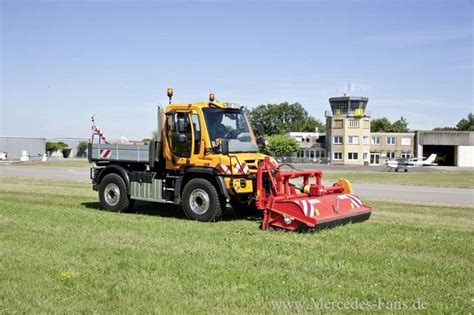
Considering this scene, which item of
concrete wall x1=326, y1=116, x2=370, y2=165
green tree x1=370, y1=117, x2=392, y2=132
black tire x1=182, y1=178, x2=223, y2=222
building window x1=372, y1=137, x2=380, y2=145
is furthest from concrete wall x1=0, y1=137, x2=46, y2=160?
green tree x1=370, y1=117, x2=392, y2=132

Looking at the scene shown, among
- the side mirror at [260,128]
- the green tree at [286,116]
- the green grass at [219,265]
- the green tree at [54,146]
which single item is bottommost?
the green grass at [219,265]

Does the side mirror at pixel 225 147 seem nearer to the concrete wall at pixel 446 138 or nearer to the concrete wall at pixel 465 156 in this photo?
the concrete wall at pixel 465 156

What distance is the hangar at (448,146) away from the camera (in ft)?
321

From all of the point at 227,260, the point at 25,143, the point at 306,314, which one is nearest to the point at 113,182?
the point at 227,260

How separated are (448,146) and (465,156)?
494 cm

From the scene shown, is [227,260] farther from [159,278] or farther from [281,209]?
[281,209]

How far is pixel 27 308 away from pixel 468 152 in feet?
330

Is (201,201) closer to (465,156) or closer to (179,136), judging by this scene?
(179,136)

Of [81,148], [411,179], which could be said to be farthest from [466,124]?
[411,179]

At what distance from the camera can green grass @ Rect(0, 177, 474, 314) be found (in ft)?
20.1

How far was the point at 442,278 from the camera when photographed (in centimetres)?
716

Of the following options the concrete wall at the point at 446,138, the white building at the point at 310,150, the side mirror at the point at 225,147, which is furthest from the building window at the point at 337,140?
the side mirror at the point at 225,147

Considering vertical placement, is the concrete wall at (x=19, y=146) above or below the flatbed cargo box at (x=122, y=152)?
above

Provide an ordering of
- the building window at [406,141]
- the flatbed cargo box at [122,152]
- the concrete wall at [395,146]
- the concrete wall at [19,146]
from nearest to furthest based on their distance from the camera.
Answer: the flatbed cargo box at [122,152]
the concrete wall at [19,146]
the concrete wall at [395,146]
the building window at [406,141]
